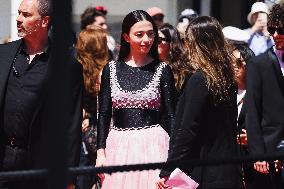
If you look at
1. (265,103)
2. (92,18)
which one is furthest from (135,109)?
(92,18)

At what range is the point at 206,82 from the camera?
4.89m

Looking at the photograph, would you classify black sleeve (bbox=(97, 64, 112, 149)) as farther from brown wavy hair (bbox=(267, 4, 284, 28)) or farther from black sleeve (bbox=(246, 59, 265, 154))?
brown wavy hair (bbox=(267, 4, 284, 28))

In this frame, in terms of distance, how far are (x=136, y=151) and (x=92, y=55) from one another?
159 cm

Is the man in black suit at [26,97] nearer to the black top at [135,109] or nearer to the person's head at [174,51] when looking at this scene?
the black top at [135,109]

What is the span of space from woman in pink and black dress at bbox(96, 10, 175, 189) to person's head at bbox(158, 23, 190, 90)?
384 mm

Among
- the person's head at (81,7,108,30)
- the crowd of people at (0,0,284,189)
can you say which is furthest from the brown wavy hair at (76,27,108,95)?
the person's head at (81,7,108,30)

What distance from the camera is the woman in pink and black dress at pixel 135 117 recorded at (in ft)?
18.3

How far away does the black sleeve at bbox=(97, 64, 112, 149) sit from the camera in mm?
5668

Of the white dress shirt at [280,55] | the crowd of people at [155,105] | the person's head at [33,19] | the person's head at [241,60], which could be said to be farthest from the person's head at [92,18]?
the person's head at [33,19]

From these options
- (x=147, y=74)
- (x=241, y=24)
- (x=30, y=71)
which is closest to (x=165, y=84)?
(x=147, y=74)

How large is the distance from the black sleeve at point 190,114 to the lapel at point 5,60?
1.01 meters

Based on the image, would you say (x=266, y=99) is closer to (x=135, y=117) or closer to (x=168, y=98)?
(x=168, y=98)

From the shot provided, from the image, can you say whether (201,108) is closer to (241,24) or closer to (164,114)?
(164,114)

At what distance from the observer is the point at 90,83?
6938 millimetres
